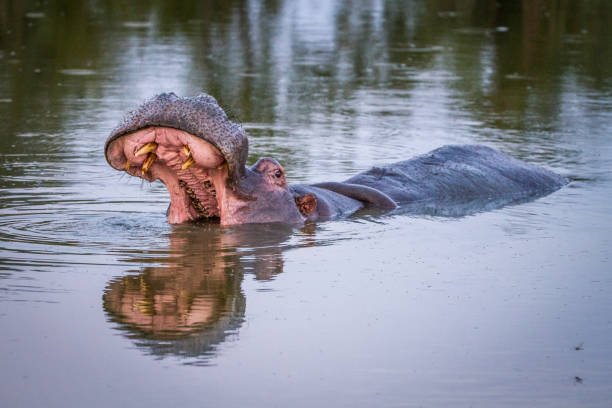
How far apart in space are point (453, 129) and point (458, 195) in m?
3.37

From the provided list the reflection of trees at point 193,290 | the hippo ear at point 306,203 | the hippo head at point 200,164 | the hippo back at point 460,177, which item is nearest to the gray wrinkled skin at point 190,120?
the hippo head at point 200,164

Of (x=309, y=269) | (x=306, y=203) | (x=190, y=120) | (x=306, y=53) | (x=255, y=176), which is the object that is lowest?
(x=309, y=269)

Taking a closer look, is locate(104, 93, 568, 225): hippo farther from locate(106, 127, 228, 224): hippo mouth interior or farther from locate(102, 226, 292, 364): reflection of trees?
locate(102, 226, 292, 364): reflection of trees

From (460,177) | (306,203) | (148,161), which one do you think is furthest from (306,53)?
(148,161)

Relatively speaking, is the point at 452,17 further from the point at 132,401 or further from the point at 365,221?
the point at 132,401

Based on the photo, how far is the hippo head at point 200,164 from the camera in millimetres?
6191

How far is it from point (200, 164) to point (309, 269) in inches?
35.1

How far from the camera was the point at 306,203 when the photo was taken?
7.55 metres

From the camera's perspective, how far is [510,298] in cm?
571

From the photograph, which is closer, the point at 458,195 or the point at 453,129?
the point at 458,195

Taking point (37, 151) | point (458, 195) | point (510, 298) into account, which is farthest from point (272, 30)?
point (510, 298)

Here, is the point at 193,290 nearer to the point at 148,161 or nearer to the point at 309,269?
the point at 309,269

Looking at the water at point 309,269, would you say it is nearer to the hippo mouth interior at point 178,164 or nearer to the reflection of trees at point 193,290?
the reflection of trees at point 193,290

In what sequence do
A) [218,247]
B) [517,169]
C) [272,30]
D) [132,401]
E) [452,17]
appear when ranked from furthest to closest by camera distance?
[452,17] < [272,30] < [517,169] < [218,247] < [132,401]
